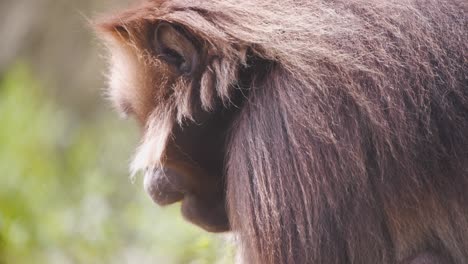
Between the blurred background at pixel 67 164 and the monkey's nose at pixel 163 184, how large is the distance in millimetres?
561

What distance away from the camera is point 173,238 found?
667 centimetres

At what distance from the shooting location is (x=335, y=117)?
11.0ft

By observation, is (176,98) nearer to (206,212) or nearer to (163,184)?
(163,184)

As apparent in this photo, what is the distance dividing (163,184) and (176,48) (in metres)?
0.63

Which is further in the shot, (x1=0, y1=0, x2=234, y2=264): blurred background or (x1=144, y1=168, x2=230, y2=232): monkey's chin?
(x1=0, y1=0, x2=234, y2=264): blurred background

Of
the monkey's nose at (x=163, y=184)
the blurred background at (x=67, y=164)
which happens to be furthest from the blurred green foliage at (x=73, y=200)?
the monkey's nose at (x=163, y=184)

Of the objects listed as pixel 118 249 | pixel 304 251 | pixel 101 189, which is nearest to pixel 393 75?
pixel 304 251

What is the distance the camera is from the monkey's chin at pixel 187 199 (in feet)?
12.7

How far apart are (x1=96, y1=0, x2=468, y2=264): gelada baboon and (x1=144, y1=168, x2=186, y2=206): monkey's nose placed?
10.3 inches

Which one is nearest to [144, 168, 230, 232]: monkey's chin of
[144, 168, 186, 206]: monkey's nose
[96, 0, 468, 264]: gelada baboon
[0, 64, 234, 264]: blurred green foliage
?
[144, 168, 186, 206]: monkey's nose

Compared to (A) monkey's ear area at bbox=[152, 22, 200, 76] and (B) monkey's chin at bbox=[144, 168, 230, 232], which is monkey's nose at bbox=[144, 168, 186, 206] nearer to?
(B) monkey's chin at bbox=[144, 168, 230, 232]

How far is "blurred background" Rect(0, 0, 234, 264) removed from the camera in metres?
6.32

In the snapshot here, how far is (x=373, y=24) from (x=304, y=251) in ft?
2.96

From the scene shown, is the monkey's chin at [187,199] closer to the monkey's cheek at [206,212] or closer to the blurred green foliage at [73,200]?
the monkey's cheek at [206,212]
